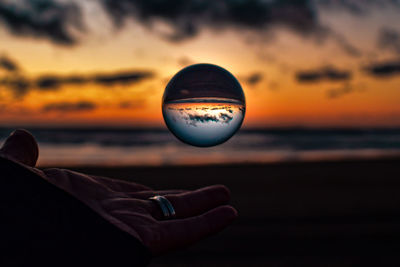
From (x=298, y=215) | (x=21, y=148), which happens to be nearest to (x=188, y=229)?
(x=21, y=148)

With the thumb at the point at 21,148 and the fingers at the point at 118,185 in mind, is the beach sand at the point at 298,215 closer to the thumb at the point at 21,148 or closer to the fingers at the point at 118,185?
the fingers at the point at 118,185

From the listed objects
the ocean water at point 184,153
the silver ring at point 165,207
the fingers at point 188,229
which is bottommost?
the fingers at point 188,229

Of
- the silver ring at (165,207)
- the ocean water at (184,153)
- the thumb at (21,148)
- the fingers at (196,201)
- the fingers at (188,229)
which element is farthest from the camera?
the ocean water at (184,153)

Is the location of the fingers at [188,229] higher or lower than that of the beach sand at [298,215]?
lower

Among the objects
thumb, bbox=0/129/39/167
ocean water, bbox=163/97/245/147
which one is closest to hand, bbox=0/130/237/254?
thumb, bbox=0/129/39/167

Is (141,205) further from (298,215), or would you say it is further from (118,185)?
(298,215)

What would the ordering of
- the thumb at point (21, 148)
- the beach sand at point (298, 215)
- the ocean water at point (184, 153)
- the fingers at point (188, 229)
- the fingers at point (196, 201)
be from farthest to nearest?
1. the ocean water at point (184, 153)
2. the beach sand at point (298, 215)
3. the fingers at point (196, 201)
4. the thumb at point (21, 148)
5. the fingers at point (188, 229)

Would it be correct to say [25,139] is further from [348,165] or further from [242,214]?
[348,165]

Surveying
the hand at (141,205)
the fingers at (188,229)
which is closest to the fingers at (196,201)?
the hand at (141,205)
